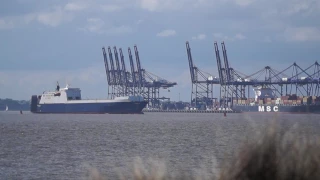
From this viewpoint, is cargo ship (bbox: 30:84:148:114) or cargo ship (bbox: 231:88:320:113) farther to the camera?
cargo ship (bbox: 231:88:320:113)

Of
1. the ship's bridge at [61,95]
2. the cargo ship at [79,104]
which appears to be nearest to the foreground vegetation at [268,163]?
the cargo ship at [79,104]

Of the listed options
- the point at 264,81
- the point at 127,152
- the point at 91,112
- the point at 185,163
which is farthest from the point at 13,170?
the point at 264,81

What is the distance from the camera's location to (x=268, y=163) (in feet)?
35.2

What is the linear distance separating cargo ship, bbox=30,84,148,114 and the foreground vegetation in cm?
11154

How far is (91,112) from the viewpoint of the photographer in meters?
129

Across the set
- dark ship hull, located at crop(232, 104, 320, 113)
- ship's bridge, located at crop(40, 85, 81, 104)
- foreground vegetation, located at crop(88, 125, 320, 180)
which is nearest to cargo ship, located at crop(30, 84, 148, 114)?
ship's bridge, located at crop(40, 85, 81, 104)

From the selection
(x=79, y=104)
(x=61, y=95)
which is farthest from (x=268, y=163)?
(x=61, y=95)

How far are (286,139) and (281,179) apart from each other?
0.88 metres

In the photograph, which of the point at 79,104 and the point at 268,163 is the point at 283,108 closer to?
the point at 79,104

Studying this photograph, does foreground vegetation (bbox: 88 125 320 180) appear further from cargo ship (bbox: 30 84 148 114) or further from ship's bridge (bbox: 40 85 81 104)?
ship's bridge (bbox: 40 85 81 104)

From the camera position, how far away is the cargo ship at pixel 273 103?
13025 cm

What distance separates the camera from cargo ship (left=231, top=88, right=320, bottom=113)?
5128 inches

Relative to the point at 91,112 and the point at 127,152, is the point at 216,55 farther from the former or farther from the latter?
the point at 127,152

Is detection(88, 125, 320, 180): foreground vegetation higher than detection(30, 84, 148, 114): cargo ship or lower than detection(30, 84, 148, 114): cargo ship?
lower
